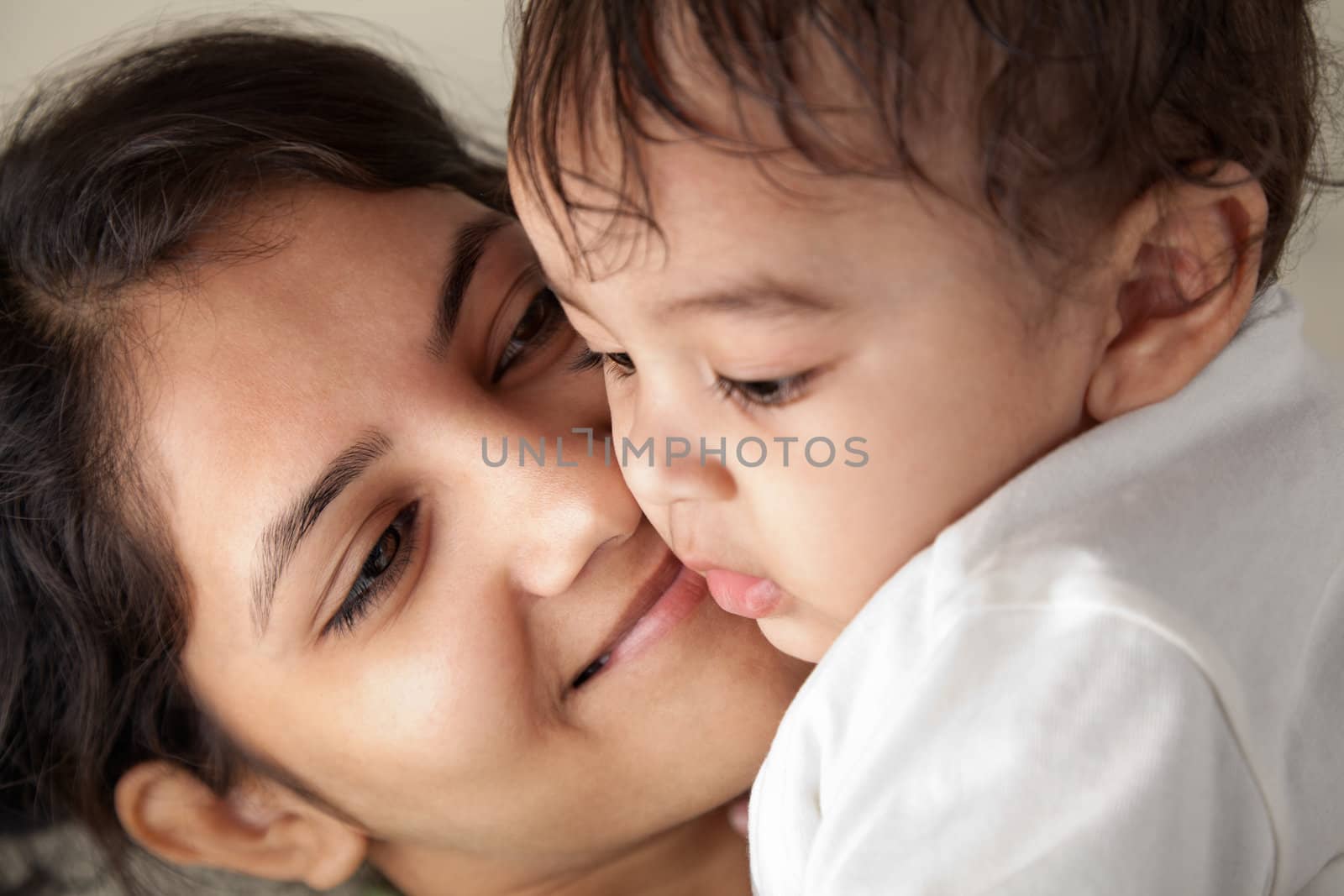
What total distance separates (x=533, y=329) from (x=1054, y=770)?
627 mm

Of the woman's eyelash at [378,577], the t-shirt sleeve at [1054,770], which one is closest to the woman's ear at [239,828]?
the woman's eyelash at [378,577]

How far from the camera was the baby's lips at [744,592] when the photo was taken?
36.2 inches

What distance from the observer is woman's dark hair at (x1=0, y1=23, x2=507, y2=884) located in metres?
1.04

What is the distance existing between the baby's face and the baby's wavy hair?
0.02m

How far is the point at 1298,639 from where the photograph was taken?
0.81 meters

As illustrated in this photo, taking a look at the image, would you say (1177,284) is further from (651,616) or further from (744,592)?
(651,616)

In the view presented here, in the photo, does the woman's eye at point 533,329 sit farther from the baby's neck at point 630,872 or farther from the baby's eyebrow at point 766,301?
the baby's neck at point 630,872

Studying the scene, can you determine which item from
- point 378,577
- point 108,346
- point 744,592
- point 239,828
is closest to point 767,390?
point 744,592

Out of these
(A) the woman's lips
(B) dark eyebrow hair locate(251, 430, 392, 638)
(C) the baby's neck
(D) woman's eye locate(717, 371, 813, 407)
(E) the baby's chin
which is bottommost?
(C) the baby's neck

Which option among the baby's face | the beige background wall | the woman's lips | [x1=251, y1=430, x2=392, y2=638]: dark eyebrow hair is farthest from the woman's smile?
the beige background wall

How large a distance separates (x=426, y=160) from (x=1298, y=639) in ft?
2.96

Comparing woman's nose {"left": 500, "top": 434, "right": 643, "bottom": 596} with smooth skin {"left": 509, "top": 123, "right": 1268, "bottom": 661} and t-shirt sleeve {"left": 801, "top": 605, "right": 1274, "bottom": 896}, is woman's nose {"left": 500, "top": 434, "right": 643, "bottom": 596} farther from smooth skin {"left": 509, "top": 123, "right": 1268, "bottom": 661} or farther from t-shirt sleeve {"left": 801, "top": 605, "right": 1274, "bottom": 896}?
t-shirt sleeve {"left": 801, "top": 605, "right": 1274, "bottom": 896}

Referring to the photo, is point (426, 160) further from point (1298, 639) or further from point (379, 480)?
point (1298, 639)

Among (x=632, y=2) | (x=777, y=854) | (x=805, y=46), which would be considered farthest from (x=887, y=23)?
(x=777, y=854)
